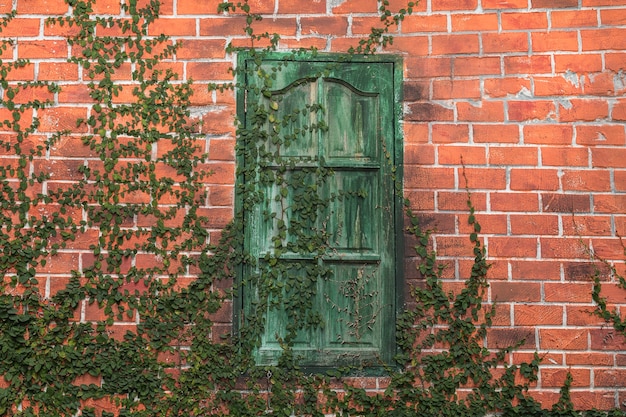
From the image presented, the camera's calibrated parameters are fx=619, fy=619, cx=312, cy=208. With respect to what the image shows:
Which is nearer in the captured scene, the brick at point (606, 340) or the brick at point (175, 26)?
the brick at point (606, 340)

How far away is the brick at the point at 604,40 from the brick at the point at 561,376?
167 cm

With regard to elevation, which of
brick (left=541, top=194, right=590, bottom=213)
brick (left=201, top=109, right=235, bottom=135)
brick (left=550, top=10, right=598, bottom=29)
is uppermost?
brick (left=550, top=10, right=598, bottom=29)

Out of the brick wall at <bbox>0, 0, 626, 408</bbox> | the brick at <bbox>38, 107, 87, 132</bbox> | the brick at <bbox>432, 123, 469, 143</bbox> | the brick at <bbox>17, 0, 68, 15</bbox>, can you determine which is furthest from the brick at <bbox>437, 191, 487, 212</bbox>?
the brick at <bbox>17, 0, 68, 15</bbox>

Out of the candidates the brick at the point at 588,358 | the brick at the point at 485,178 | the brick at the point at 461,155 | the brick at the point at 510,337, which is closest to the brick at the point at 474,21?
the brick at the point at 461,155

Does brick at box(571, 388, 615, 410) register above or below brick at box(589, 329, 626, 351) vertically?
below

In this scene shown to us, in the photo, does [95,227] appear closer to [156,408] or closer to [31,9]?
[156,408]

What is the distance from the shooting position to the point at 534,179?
10.5 ft

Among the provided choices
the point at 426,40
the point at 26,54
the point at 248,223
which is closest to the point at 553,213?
the point at 426,40

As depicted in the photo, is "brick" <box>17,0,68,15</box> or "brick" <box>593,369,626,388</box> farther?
"brick" <box>17,0,68,15</box>

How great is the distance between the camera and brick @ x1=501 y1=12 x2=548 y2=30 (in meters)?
3.26

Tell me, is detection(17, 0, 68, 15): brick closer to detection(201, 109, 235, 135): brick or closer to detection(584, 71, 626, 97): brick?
detection(201, 109, 235, 135): brick

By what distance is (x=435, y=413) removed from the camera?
3109mm

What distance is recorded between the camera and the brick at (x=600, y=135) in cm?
321

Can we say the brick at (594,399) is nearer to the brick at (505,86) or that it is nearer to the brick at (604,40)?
the brick at (505,86)
